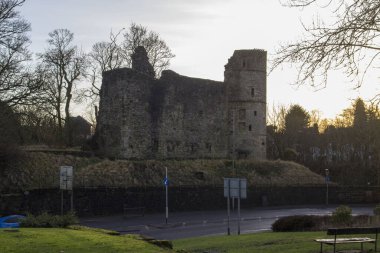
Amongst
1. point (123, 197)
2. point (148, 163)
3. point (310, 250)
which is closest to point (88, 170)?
point (123, 197)

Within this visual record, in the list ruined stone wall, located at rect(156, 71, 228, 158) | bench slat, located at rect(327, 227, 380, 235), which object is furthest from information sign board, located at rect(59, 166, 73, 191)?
ruined stone wall, located at rect(156, 71, 228, 158)

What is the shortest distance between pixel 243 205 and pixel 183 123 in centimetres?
974

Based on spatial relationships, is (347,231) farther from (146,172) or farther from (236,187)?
(146,172)

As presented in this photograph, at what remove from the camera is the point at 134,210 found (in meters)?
41.6

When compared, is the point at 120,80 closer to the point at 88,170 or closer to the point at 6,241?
the point at 88,170

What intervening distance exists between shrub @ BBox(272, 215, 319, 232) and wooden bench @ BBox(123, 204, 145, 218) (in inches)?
596

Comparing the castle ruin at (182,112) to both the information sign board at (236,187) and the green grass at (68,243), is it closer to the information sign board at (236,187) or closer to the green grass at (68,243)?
the information sign board at (236,187)

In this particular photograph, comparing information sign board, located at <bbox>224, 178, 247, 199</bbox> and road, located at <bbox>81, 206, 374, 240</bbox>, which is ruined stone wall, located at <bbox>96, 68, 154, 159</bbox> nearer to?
road, located at <bbox>81, 206, 374, 240</bbox>

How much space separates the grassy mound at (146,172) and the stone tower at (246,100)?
3427mm

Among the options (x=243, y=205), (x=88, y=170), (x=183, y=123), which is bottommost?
(x=243, y=205)

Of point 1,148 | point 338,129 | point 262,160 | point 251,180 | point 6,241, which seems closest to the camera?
point 6,241

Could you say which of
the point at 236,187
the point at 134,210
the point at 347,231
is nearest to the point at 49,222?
the point at 347,231

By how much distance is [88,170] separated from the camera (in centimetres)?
4194

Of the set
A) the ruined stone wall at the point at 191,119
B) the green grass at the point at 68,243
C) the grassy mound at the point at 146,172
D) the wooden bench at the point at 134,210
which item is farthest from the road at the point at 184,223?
the green grass at the point at 68,243
